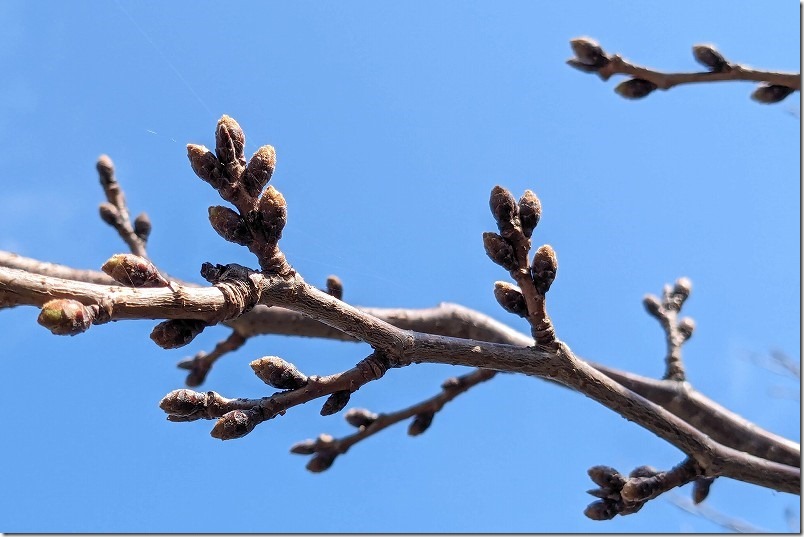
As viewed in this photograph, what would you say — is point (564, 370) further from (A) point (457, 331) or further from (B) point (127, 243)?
(B) point (127, 243)

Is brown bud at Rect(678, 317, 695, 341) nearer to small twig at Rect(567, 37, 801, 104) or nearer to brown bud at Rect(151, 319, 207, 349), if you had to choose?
small twig at Rect(567, 37, 801, 104)

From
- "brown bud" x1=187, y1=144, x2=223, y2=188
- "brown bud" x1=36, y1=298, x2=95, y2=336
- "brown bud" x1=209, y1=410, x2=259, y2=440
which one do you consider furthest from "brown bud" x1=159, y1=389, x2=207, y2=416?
"brown bud" x1=187, y1=144, x2=223, y2=188

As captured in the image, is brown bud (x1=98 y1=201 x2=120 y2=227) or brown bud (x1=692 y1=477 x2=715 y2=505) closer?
brown bud (x1=692 y1=477 x2=715 y2=505)

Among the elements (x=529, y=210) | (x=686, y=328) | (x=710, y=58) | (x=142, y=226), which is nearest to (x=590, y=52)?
(x=710, y=58)

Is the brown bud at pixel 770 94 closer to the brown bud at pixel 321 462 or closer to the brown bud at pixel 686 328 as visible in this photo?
the brown bud at pixel 686 328

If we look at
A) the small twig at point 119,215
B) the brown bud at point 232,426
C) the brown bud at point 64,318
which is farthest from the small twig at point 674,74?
the small twig at point 119,215

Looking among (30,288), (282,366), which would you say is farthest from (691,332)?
(30,288)

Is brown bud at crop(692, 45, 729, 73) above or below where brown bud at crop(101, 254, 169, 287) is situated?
above

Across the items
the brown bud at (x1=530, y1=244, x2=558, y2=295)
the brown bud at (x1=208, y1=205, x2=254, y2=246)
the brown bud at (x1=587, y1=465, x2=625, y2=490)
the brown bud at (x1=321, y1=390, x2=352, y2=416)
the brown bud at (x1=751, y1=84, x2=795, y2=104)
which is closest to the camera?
the brown bud at (x1=208, y1=205, x2=254, y2=246)
